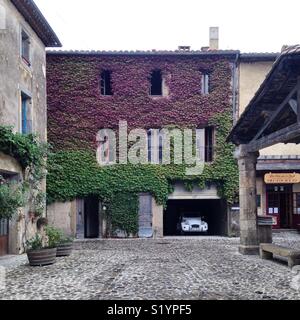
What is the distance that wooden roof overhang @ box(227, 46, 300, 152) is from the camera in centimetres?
880

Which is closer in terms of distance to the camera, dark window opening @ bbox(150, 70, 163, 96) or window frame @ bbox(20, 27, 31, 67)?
window frame @ bbox(20, 27, 31, 67)

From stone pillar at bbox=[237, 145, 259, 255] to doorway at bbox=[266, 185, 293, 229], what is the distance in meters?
9.53

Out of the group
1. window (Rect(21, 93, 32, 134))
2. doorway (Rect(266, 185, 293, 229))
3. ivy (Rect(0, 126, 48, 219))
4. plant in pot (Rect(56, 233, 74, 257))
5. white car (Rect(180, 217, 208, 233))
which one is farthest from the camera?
doorway (Rect(266, 185, 293, 229))

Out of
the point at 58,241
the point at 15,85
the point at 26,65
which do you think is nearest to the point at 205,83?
the point at 26,65

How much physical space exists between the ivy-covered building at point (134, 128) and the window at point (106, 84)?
→ 50 millimetres

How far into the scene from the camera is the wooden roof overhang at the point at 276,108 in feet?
28.9

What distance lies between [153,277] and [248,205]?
15.5 feet

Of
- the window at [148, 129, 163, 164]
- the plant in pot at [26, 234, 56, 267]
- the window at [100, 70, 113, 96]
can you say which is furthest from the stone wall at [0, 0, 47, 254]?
the window at [148, 129, 163, 164]

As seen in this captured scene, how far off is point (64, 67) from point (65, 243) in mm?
10286

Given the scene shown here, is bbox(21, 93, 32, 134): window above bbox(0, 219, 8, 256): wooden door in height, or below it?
above

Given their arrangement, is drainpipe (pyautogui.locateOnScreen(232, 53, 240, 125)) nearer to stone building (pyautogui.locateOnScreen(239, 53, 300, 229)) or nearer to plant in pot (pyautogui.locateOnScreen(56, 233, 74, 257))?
stone building (pyautogui.locateOnScreen(239, 53, 300, 229))

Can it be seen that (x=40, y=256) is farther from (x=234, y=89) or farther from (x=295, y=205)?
(x=295, y=205)
